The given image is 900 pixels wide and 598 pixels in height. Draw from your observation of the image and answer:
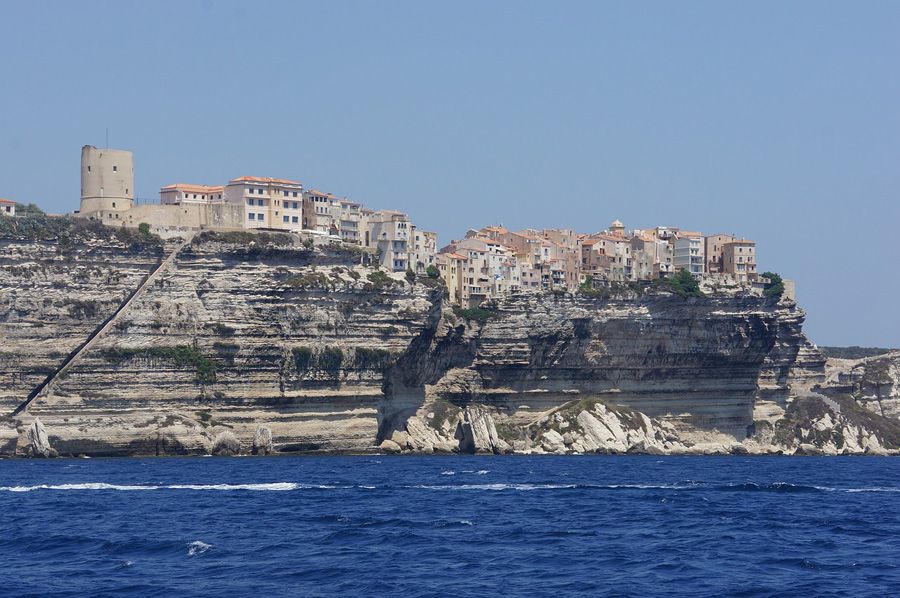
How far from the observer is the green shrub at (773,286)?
121 metres

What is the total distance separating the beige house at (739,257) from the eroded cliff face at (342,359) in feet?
55.5

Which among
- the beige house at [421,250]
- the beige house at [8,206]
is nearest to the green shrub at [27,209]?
the beige house at [8,206]

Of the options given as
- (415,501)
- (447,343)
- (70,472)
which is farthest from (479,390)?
(415,501)

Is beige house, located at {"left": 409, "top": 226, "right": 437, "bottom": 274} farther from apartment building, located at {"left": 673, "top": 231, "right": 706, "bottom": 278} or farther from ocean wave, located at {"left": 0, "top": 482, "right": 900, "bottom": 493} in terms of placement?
ocean wave, located at {"left": 0, "top": 482, "right": 900, "bottom": 493}

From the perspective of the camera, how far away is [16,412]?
88.3 meters

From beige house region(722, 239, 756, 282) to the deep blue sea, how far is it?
5964 centimetres

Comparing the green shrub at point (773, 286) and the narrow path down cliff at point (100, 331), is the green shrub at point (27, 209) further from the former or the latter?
the green shrub at point (773, 286)

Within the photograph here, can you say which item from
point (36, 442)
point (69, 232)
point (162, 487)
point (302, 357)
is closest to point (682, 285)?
point (302, 357)

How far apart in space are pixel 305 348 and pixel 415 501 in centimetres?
3763

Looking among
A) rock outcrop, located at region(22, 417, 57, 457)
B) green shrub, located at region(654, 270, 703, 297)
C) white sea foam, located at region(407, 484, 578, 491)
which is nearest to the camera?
white sea foam, located at region(407, 484, 578, 491)

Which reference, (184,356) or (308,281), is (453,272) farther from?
(184,356)

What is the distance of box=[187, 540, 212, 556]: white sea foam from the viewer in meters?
43.0

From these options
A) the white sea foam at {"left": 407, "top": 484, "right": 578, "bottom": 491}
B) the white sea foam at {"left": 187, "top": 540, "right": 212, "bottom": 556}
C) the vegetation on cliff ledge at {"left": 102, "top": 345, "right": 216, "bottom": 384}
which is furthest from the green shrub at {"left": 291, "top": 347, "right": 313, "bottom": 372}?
the white sea foam at {"left": 187, "top": 540, "right": 212, "bottom": 556}

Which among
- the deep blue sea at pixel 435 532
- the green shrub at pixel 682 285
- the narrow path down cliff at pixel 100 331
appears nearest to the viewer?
the deep blue sea at pixel 435 532
